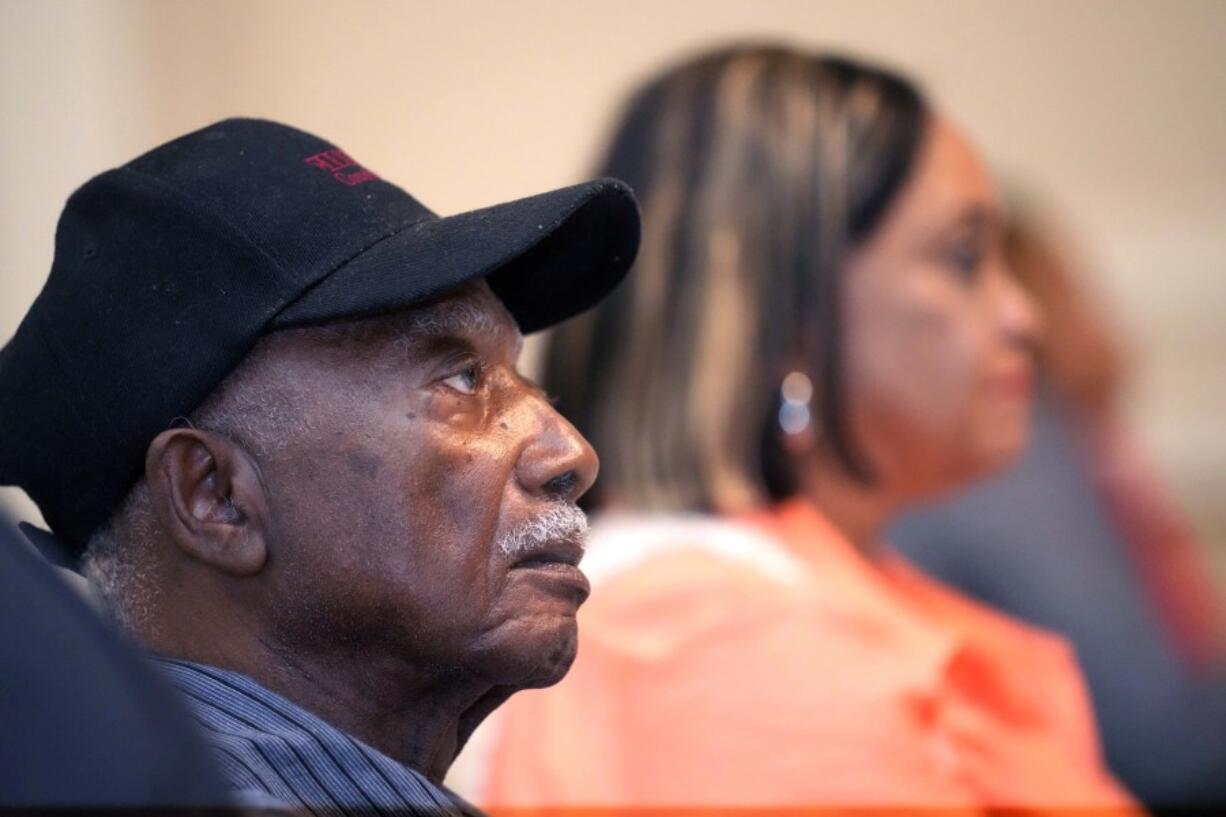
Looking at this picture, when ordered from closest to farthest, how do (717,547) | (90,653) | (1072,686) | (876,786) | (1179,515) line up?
(90,653) → (876,786) → (717,547) → (1072,686) → (1179,515)

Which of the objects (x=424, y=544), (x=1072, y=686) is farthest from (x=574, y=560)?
(x=1072, y=686)

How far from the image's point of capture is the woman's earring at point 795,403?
65.3 inches

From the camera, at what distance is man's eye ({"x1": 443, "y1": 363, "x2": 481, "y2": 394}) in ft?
2.78

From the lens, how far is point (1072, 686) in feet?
5.91

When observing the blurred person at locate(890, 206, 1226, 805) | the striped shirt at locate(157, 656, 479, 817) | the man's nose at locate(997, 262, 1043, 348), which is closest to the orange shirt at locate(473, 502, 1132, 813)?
the man's nose at locate(997, 262, 1043, 348)

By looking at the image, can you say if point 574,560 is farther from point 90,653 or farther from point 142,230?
point 90,653

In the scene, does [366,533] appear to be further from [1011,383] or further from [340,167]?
[1011,383]

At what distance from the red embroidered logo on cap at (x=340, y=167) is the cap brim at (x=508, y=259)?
0.04m

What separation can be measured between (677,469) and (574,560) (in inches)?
31.1

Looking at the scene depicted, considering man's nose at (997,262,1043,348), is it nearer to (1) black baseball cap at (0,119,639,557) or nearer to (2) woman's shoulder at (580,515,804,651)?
Answer: (2) woman's shoulder at (580,515,804,651)

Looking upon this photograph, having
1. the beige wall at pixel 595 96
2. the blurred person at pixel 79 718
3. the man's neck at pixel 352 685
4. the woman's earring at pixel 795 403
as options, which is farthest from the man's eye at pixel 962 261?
the blurred person at pixel 79 718

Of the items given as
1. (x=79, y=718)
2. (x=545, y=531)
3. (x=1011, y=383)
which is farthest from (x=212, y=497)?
(x=1011, y=383)

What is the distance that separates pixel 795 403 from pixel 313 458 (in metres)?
0.91

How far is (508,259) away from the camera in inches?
31.9
